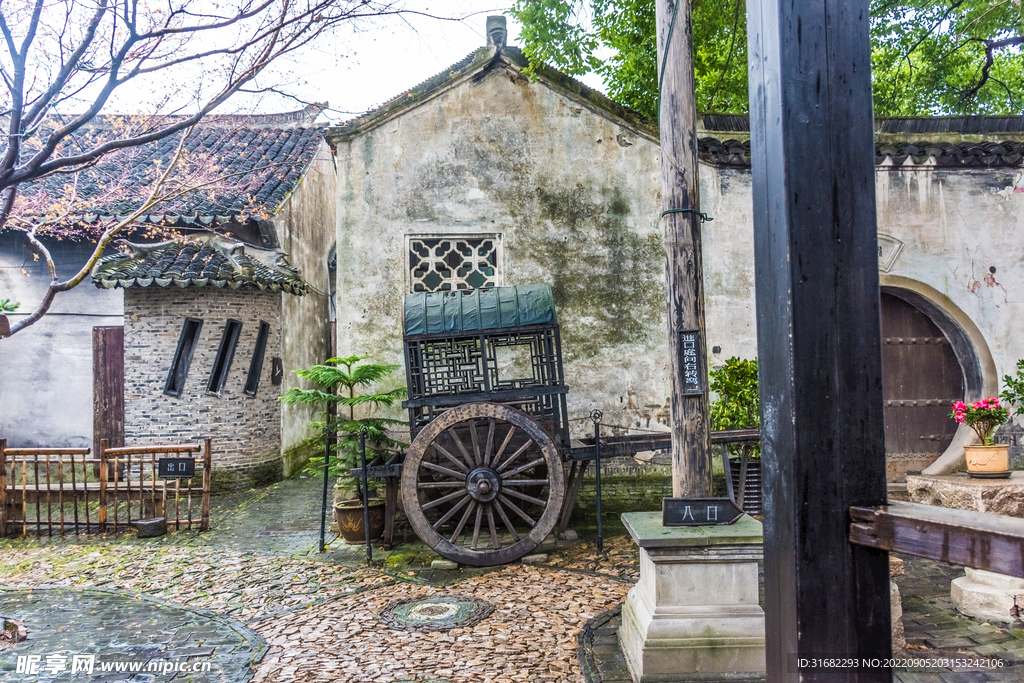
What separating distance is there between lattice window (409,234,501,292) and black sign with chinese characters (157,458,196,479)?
11.4ft

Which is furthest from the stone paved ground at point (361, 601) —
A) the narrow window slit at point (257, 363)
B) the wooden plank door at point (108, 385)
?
the wooden plank door at point (108, 385)

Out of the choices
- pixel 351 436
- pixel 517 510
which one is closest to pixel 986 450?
pixel 517 510

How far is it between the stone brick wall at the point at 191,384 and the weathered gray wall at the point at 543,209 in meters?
4.08

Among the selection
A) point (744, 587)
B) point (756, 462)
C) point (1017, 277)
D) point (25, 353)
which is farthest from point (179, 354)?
point (1017, 277)

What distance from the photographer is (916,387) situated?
902 cm

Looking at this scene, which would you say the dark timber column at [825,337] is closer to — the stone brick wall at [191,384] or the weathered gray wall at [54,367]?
the stone brick wall at [191,384]

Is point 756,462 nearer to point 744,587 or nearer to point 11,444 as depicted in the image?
point 744,587

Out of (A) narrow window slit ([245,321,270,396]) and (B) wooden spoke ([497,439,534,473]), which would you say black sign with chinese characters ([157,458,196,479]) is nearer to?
(A) narrow window slit ([245,321,270,396])

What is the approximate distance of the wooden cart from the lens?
6.55 metres

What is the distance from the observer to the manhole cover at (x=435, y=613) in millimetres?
5020

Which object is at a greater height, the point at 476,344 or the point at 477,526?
the point at 476,344

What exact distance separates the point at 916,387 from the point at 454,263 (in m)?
6.64

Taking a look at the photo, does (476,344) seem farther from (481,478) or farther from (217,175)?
(217,175)

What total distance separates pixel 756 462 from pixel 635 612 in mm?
3493
